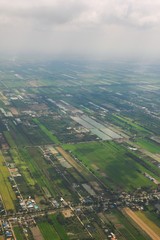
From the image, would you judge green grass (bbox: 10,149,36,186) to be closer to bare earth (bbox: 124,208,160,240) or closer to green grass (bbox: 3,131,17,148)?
green grass (bbox: 3,131,17,148)

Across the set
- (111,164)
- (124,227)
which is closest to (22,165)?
(111,164)

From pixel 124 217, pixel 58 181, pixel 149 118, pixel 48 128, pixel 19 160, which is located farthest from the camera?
pixel 149 118

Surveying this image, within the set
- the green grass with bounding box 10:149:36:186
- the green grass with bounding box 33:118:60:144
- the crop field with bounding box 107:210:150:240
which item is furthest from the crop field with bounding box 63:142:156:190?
the green grass with bounding box 10:149:36:186

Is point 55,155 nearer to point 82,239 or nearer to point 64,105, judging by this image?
point 82,239

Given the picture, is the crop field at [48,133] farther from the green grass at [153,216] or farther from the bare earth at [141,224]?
the green grass at [153,216]

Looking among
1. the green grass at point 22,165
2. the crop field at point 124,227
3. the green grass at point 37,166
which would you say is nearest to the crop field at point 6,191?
the green grass at point 22,165

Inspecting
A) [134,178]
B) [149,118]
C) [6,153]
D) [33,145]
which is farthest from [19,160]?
[149,118]

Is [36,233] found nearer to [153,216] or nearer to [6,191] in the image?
[6,191]
